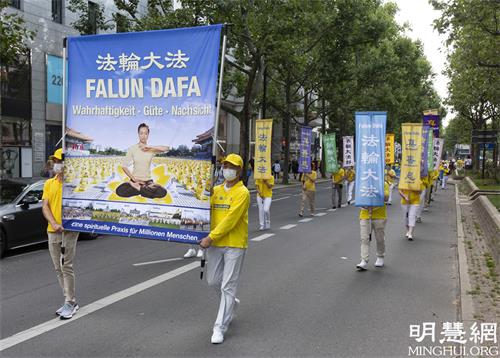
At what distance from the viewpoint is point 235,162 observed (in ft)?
17.4

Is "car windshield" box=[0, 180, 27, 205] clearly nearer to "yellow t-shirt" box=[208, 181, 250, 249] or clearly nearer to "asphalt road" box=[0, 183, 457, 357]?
"asphalt road" box=[0, 183, 457, 357]

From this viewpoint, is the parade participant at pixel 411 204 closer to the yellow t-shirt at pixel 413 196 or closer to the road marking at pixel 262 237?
the yellow t-shirt at pixel 413 196

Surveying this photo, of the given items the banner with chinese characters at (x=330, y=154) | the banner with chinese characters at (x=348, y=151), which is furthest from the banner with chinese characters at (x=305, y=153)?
the banner with chinese characters at (x=348, y=151)

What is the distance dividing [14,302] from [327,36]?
86.9 ft

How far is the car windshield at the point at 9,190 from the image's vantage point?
10.3 metres

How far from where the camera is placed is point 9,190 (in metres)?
10.7

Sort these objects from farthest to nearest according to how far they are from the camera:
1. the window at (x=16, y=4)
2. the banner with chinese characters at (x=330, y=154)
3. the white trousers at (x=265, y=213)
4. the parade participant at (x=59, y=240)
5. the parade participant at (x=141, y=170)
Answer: the window at (x=16, y=4) → the banner with chinese characters at (x=330, y=154) → the white trousers at (x=265, y=213) → the parade participant at (x=59, y=240) → the parade participant at (x=141, y=170)

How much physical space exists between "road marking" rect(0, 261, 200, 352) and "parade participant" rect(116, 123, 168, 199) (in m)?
1.50

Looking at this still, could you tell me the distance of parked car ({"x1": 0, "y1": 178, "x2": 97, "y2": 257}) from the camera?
980cm

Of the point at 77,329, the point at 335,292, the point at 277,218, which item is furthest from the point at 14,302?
the point at 277,218

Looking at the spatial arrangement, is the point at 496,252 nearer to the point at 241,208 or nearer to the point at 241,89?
the point at 241,208

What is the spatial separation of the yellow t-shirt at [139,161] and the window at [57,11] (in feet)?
78.0

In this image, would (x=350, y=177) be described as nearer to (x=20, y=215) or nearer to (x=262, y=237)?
(x=262, y=237)

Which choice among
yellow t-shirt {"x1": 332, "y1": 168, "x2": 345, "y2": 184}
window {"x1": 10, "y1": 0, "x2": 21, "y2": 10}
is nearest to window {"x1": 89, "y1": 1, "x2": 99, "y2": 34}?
window {"x1": 10, "y1": 0, "x2": 21, "y2": 10}
